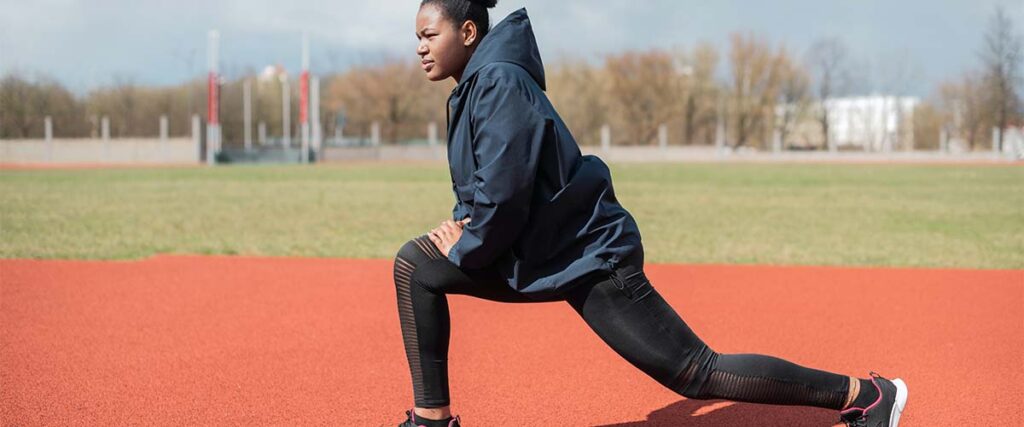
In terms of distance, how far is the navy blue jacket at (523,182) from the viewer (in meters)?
2.96

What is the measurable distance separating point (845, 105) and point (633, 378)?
80870 millimetres

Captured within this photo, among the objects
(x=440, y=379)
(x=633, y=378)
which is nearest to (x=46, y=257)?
(x=633, y=378)

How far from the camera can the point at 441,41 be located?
323 cm

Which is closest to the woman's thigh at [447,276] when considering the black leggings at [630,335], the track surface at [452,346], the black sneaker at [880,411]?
the black leggings at [630,335]

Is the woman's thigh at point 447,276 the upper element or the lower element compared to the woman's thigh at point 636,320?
upper

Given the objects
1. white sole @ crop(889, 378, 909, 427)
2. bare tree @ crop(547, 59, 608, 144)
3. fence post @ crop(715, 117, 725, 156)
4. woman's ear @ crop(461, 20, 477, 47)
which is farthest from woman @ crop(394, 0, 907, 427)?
bare tree @ crop(547, 59, 608, 144)

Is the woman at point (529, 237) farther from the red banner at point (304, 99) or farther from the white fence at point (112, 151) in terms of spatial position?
the white fence at point (112, 151)

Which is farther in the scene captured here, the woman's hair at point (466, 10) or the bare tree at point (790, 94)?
the bare tree at point (790, 94)

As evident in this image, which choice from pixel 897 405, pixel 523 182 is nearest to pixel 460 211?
pixel 523 182

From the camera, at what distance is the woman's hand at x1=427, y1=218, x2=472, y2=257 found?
3.21 metres

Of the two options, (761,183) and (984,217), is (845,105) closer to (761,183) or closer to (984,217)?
(761,183)

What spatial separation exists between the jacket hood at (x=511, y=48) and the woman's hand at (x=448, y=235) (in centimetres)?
44

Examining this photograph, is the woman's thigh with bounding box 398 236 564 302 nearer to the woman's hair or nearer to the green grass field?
the woman's hair

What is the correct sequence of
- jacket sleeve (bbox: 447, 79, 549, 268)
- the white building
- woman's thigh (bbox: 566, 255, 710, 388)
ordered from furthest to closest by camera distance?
the white building → woman's thigh (bbox: 566, 255, 710, 388) → jacket sleeve (bbox: 447, 79, 549, 268)
